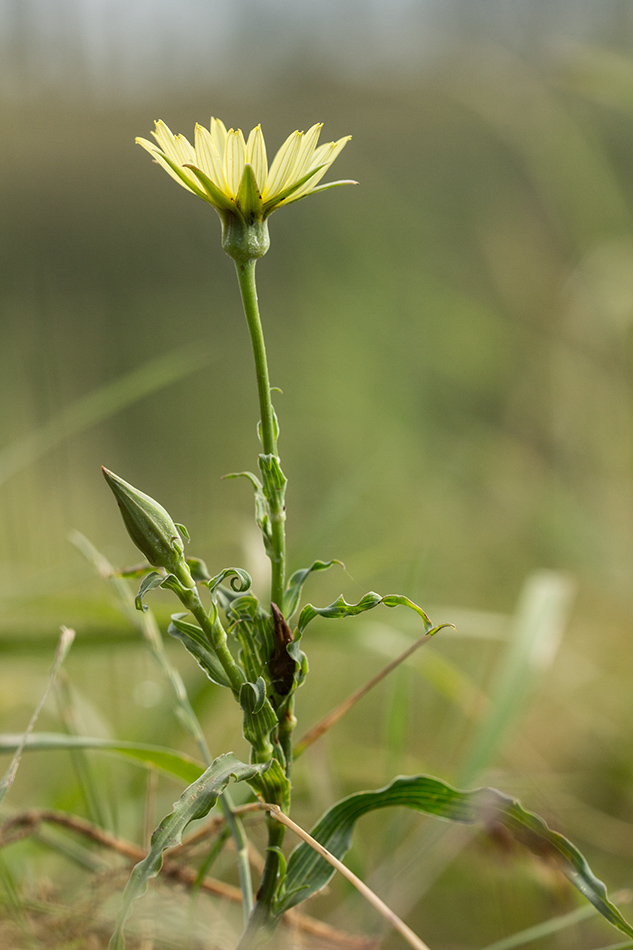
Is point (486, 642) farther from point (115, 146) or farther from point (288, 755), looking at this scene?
point (115, 146)

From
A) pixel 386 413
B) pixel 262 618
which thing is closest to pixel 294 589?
pixel 262 618

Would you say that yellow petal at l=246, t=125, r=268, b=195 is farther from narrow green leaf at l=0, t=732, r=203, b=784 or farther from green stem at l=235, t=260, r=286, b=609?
narrow green leaf at l=0, t=732, r=203, b=784

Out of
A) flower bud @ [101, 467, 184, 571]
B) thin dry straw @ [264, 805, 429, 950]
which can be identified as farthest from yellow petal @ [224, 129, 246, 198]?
thin dry straw @ [264, 805, 429, 950]

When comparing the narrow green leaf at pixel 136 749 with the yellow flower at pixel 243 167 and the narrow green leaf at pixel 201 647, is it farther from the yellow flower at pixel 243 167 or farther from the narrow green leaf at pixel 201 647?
the yellow flower at pixel 243 167

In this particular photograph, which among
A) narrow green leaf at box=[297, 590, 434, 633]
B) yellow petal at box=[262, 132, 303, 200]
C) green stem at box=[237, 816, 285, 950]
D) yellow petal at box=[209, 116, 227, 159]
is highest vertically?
yellow petal at box=[209, 116, 227, 159]

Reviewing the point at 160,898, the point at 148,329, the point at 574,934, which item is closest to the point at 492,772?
the point at 574,934

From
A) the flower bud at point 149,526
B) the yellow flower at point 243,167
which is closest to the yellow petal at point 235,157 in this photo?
the yellow flower at point 243,167

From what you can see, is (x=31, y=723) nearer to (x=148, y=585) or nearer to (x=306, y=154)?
(x=148, y=585)
